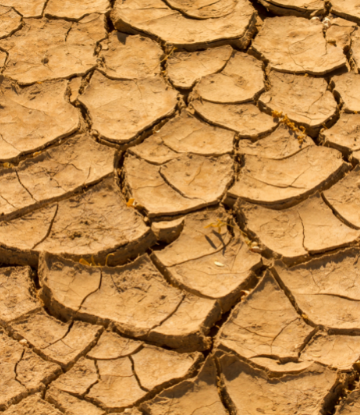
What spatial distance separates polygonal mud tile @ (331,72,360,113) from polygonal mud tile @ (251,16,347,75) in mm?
74

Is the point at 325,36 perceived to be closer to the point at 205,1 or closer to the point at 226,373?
the point at 205,1

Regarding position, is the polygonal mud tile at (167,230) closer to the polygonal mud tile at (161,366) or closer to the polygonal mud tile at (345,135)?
the polygonal mud tile at (161,366)

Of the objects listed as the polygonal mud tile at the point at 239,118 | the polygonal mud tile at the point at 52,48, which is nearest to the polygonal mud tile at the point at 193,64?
the polygonal mud tile at the point at 239,118

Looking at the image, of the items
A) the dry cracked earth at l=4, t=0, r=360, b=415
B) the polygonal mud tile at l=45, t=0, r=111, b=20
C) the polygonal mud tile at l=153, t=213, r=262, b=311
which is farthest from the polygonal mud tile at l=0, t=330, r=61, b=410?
the polygonal mud tile at l=45, t=0, r=111, b=20

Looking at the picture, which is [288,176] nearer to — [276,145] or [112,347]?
[276,145]

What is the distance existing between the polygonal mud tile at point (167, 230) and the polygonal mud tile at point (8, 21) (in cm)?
148

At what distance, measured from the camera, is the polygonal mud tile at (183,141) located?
234 cm

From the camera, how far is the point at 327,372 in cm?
173

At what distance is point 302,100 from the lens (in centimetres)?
259

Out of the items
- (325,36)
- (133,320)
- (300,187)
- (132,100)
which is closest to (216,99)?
(132,100)

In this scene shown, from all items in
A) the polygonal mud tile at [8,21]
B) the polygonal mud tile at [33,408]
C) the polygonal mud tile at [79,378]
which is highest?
the polygonal mud tile at [8,21]

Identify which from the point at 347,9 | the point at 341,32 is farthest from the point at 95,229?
the point at 347,9

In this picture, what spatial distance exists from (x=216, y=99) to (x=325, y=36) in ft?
2.53

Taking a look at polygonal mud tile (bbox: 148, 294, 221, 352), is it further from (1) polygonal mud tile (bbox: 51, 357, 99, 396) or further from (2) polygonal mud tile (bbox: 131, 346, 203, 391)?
(1) polygonal mud tile (bbox: 51, 357, 99, 396)
